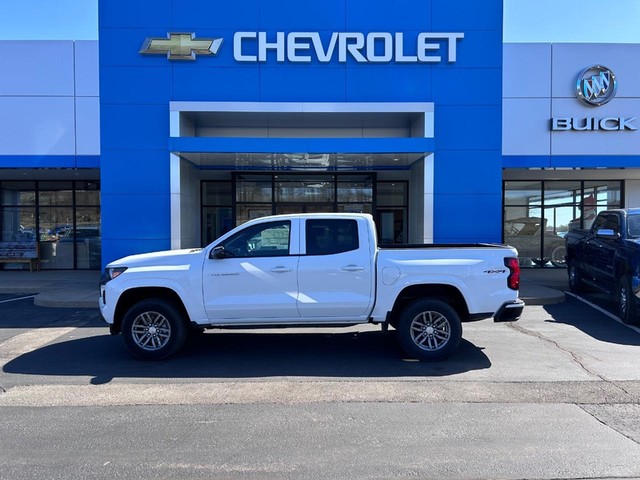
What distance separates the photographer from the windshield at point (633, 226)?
9214 millimetres

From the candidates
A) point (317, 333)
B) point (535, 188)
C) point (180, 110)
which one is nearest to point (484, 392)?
point (317, 333)

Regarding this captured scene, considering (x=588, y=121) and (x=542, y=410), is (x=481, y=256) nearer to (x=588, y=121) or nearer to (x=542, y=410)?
(x=542, y=410)

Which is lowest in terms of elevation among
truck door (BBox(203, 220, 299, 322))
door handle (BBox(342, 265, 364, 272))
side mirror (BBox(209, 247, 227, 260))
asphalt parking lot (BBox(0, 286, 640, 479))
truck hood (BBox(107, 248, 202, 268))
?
asphalt parking lot (BBox(0, 286, 640, 479))

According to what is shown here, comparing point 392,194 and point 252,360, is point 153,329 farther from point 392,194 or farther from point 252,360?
point 392,194

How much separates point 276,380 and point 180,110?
9066mm

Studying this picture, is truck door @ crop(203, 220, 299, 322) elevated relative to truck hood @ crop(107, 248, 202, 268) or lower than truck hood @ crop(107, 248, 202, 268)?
lower

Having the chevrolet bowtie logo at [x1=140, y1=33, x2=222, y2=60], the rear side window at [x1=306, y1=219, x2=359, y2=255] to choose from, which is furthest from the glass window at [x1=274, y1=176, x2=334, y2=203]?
the rear side window at [x1=306, y1=219, x2=359, y2=255]

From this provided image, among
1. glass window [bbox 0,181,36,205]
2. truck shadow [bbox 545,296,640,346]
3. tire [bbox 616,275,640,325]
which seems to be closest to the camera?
truck shadow [bbox 545,296,640,346]

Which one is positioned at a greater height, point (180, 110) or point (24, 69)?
point (24, 69)

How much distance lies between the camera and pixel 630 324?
346 inches

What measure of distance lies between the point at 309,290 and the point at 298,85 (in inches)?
315

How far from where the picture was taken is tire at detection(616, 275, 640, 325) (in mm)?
8550

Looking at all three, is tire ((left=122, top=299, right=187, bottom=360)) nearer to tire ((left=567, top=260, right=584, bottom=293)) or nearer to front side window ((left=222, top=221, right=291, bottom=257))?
front side window ((left=222, top=221, right=291, bottom=257))

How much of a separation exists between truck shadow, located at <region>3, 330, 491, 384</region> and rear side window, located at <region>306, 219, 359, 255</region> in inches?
60.3
